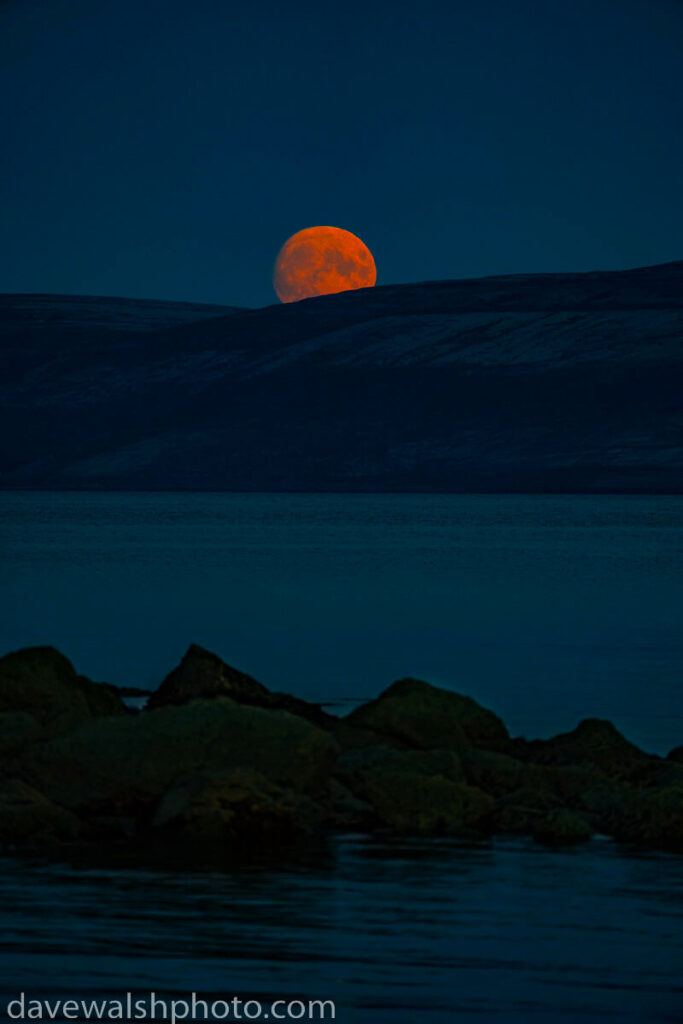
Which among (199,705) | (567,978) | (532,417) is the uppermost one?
(532,417)

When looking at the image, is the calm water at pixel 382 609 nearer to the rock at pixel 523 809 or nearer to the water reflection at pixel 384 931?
the rock at pixel 523 809

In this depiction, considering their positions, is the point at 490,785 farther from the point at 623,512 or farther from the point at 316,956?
the point at 623,512

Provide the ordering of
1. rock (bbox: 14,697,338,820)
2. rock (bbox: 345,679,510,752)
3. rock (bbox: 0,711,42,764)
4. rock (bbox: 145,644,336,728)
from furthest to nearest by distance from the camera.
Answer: rock (bbox: 145,644,336,728), rock (bbox: 345,679,510,752), rock (bbox: 0,711,42,764), rock (bbox: 14,697,338,820)

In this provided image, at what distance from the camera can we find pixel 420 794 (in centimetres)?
1546

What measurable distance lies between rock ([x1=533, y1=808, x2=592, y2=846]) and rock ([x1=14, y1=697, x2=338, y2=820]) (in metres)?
1.75

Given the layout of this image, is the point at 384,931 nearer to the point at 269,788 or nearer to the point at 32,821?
the point at 269,788

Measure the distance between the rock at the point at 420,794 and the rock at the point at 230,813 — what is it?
33.1 inches

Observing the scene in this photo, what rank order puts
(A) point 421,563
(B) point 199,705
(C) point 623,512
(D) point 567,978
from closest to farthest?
(D) point 567,978, (B) point 199,705, (A) point 421,563, (C) point 623,512

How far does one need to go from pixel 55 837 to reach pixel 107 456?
184m

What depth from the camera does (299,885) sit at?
43.1 feet

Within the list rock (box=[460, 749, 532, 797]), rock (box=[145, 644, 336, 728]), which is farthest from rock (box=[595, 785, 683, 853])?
rock (box=[145, 644, 336, 728])

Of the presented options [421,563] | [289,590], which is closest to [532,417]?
[421,563]

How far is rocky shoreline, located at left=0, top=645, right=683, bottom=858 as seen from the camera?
1455 centimetres

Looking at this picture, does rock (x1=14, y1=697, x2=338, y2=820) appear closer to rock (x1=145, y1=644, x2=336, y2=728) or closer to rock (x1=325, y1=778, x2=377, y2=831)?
rock (x1=325, y1=778, x2=377, y2=831)
